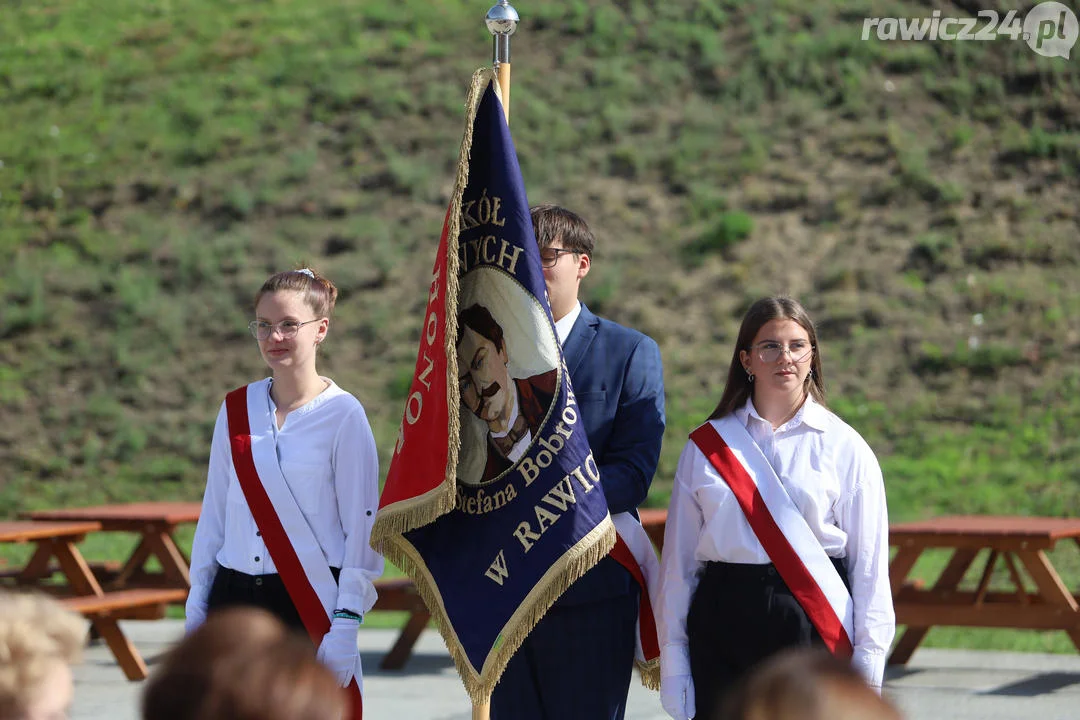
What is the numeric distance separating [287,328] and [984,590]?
488 cm

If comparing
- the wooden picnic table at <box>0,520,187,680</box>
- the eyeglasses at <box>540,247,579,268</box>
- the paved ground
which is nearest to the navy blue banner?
the eyeglasses at <box>540,247,579,268</box>

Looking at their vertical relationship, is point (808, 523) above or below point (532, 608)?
above

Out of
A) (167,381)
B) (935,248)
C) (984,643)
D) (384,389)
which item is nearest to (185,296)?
(167,381)

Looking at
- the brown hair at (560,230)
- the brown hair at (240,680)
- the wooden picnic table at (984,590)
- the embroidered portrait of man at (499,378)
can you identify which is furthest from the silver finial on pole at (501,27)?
the wooden picnic table at (984,590)

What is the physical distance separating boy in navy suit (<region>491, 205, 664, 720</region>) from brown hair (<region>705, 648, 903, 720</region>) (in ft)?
6.81

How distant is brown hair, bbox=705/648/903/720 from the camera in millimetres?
1518

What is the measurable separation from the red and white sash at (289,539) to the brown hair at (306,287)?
408 millimetres

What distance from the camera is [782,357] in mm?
3775

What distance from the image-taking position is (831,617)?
357cm

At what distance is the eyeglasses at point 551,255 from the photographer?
3.88 metres

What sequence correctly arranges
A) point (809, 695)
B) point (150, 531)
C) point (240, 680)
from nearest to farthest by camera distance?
point (809, 695) → point (240, 680) → point (150, 531)

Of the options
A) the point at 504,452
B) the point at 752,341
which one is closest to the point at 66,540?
the point at 504,452

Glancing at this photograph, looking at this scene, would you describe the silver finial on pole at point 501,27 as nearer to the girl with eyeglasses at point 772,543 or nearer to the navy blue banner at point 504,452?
the navy blue banner at point 504,452

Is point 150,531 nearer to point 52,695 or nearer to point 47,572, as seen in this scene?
point 47,572
